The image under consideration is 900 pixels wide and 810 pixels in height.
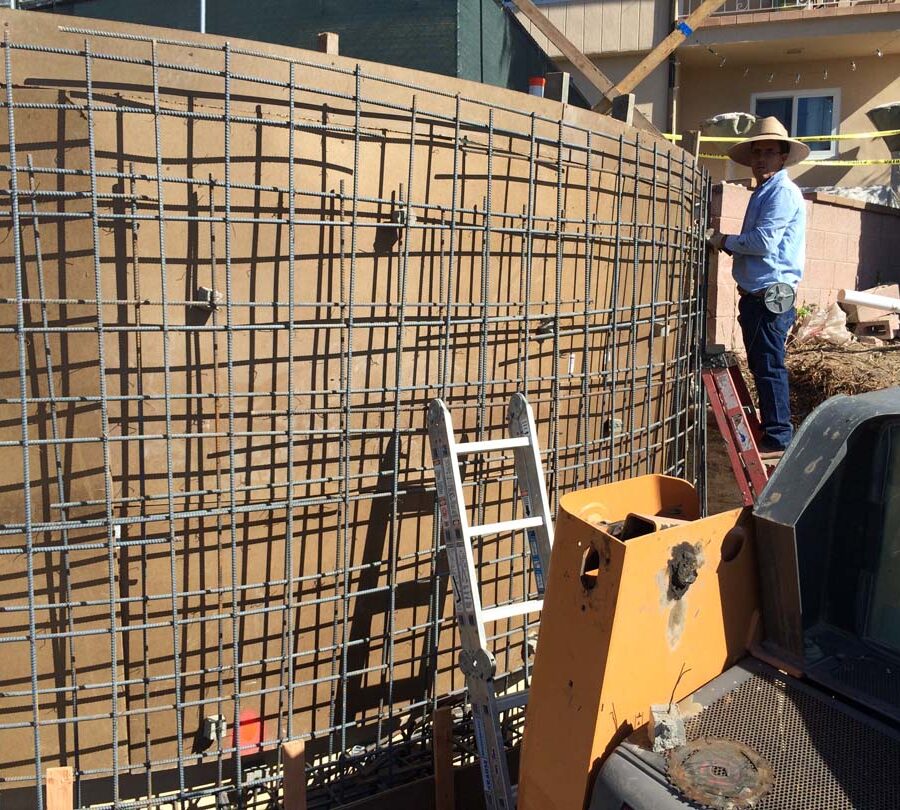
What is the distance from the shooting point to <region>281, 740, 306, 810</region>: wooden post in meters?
3.33

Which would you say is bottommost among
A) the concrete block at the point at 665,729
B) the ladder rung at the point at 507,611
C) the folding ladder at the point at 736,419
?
the ladder rung at the point at 507,611

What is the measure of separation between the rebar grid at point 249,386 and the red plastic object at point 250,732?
0.05 feet

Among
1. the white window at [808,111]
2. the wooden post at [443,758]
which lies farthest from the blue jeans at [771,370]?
the white window at [808,111]

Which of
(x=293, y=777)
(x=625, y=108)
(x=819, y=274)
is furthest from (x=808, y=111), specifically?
(x=293, y=777)

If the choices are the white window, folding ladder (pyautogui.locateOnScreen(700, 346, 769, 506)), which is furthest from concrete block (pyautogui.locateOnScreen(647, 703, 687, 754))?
the white window

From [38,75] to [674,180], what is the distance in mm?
3488

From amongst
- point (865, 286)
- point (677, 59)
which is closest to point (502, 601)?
point (865, 286)

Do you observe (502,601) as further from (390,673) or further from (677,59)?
(677,59)

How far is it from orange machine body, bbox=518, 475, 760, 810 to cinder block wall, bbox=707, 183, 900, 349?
16.8ft

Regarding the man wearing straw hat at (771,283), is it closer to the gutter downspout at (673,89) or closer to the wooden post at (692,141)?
the wooden post at (692,141)

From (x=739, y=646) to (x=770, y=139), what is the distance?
3.73m

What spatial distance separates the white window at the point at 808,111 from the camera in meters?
15.2

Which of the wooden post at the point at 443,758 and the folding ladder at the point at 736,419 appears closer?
the wooden post at the point at 443,758

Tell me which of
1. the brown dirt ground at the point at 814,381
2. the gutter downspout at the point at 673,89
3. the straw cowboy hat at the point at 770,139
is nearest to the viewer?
the straw cowboy hat at the point at 770,139
